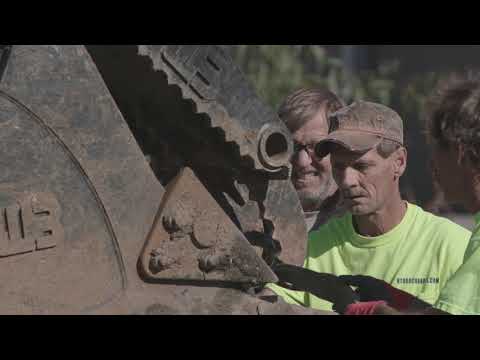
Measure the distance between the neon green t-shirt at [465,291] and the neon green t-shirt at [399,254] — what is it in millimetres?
683

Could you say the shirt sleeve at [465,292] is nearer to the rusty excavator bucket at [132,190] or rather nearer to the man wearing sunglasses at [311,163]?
the rusty excavator bucket at [132,190]

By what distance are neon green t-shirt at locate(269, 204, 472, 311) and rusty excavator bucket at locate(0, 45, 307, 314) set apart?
280mm

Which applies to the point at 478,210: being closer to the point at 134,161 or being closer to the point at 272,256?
the point at 272,256

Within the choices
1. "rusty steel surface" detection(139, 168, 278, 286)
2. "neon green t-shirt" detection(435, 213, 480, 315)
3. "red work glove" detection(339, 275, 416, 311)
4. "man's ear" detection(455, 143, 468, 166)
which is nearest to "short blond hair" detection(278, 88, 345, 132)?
"red work glove" detection(339, 275, 416, 311)

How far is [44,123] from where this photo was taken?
257cm

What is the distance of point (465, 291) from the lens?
8.06 feet

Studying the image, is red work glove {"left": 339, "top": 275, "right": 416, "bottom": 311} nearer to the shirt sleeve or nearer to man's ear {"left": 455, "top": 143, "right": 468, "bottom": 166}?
the shirt sleeve

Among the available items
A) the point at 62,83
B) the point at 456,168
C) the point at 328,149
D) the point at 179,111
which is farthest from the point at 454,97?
the point at 62,83

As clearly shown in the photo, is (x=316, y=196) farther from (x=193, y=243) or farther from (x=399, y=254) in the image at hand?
(x=193, y=243)

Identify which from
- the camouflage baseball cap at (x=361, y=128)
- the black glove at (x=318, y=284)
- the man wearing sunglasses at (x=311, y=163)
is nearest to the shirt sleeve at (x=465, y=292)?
the black glove at (x=318, y=284)

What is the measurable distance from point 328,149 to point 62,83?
114cm

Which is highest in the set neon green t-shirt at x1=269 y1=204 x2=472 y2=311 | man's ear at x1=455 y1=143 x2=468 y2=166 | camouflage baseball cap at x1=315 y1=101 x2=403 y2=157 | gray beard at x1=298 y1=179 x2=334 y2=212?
camouflage baseball cap at x1=315 y1=101 x2=403 y2=157

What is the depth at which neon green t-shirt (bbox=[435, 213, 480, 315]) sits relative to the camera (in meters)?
2.44

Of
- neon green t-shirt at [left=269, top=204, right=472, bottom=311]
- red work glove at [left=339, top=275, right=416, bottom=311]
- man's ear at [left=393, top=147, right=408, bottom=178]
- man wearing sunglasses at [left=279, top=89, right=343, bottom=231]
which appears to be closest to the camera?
red work glove at [left=339, top=275, right=416, bottom=311]
